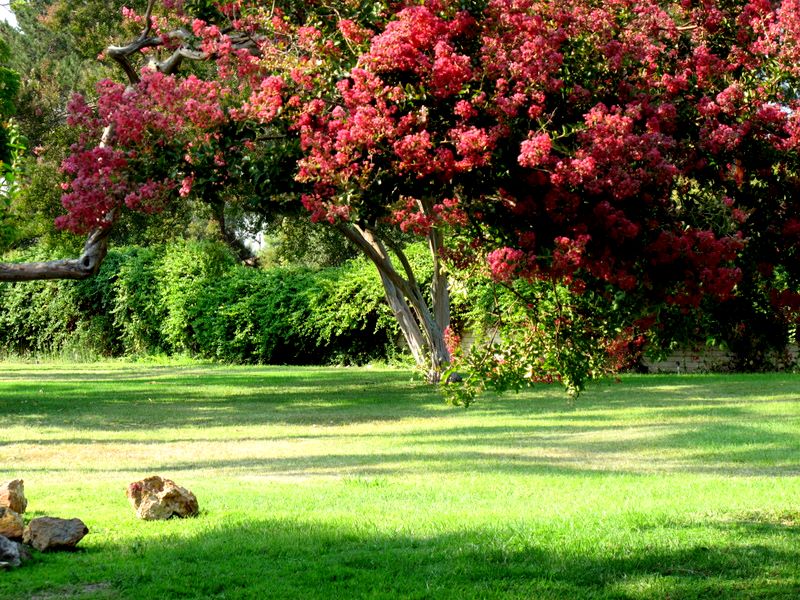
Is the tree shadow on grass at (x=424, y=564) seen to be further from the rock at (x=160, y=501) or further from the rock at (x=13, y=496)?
the rock at (x=13, y=496)

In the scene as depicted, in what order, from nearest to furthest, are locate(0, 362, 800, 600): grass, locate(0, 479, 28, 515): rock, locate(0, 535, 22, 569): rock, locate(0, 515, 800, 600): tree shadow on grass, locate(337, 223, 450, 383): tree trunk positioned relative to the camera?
locate(0, 515, 800, 600): tree shadow on grass, locate(0, 362, 800, 600): grass, locate(0, 535, 22, 569): rock, locate(0, 479, 28, 515): rock, locate(337, 223, 450, 383): tree trunk

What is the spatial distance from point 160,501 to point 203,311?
2122 cm

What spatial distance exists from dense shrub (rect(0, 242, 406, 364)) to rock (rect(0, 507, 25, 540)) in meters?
17.7

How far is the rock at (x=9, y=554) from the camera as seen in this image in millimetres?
6277

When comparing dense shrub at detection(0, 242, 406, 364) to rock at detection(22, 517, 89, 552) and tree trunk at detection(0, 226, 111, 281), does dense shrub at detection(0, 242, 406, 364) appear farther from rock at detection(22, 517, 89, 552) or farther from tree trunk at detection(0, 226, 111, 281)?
rock at detection(22, 517, 89, 552)

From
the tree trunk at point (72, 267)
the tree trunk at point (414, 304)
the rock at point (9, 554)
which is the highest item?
the tree trunk at point (72, 267)

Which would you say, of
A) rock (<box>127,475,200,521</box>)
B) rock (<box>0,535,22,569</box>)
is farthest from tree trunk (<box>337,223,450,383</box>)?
rock (<box>0,535,22,569</box>)

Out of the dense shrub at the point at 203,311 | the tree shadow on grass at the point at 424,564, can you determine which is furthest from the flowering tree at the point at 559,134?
the dense shrub at the point at 203,311

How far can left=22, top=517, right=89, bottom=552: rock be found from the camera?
21.8 ft

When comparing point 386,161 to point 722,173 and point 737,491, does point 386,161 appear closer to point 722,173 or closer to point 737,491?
point 722,173

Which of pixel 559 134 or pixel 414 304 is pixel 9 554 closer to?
pixel 559 134

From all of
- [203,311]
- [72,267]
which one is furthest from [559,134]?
[203,311]

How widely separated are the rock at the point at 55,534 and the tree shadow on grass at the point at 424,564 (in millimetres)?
130

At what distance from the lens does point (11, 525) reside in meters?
6.76
